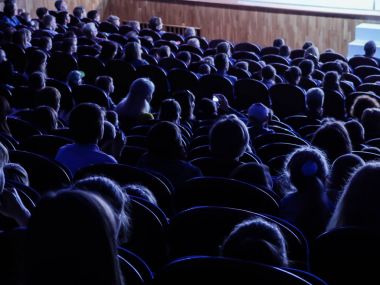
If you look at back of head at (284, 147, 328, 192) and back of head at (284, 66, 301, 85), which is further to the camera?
back of head at (284, 66, 301, 85)

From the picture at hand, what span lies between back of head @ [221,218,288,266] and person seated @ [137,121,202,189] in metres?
2.04

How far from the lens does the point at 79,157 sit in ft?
15.3

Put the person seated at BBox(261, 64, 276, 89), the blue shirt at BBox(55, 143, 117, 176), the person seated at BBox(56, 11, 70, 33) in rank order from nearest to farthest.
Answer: the blue shirt at BBox(55, 143, 117, 176) → the person seated at BBox(261, 64, 276, 89) → the person seated at BBox(56, 11, 70, 33)

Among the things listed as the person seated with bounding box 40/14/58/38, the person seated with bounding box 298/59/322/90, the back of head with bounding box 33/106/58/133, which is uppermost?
the person seated with bounding box 40/14/58/38

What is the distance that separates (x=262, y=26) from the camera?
1527 centimetres

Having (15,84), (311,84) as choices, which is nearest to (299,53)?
(311,84)

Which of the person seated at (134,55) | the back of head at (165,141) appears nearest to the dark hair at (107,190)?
the back of head at (165,141)

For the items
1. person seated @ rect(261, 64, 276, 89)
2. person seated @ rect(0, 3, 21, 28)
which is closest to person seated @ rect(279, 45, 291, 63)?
person seated @ rect(261, 64, 276, 89)

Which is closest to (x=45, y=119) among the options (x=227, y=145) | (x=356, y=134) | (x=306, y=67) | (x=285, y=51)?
(x=227, y=145)

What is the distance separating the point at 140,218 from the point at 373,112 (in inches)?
135

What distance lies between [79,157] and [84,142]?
121mm

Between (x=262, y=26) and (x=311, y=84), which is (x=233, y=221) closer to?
(x=311, y=84)

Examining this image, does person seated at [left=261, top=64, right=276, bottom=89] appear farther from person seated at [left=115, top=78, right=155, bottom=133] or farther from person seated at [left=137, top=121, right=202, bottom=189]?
person seated at [left=137, top=121, right=202, bottom=189]

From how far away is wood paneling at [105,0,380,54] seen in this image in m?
14.7
